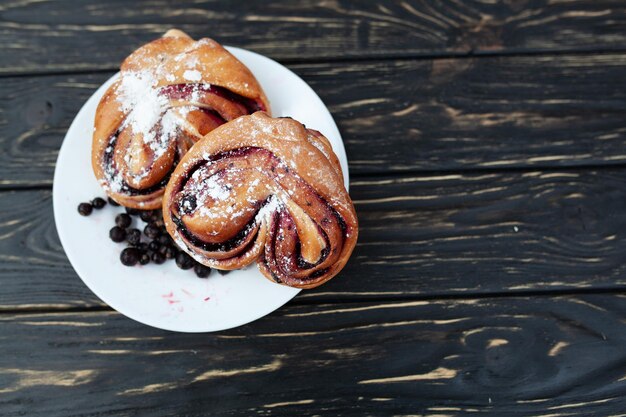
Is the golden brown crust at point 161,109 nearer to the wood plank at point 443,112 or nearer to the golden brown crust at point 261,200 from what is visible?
the golden brown crust at point 261,200

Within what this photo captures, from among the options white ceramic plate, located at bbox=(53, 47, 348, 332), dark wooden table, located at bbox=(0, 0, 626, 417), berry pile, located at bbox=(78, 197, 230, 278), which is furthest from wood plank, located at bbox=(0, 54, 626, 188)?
berry pile, located at bbox=(78, 197, 230, 278)

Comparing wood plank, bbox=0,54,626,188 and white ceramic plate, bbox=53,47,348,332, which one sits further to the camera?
wood plank, bbox=0,54,626,188

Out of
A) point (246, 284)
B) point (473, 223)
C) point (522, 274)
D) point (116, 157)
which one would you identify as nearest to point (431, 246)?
point (473, 223)

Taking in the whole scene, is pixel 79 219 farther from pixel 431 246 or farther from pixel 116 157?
pixel 431 246

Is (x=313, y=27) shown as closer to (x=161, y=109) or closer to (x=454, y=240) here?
(x=161, y=109)

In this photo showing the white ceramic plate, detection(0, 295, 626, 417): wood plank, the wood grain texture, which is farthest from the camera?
the wood grain texture

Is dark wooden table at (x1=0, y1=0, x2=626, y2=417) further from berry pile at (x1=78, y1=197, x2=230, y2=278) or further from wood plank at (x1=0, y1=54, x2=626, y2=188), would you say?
berry pile at (x1=78, y1=197, x2=230, y2=278)

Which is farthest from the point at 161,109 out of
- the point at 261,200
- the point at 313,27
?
the point at 313,27
